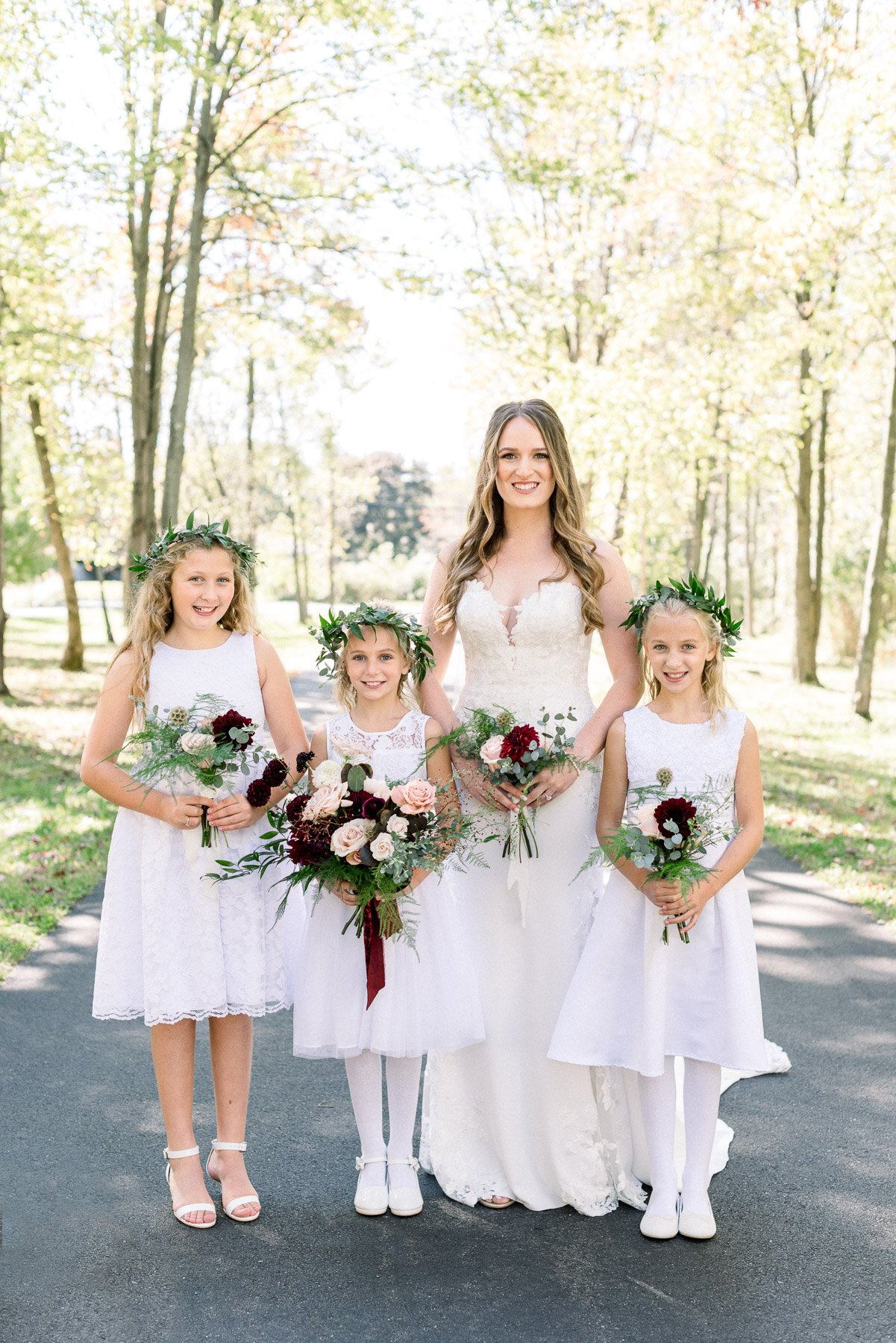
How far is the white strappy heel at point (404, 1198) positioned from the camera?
3.93 metres

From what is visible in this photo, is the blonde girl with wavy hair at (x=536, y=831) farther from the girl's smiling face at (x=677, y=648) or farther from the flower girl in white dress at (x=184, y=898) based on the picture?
the flower girl in white dress at (x=184, y=898)

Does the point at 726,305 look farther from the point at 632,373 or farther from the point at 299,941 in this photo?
the point at 299,941

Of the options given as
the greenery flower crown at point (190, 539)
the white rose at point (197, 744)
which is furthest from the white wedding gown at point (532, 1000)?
Result: the white rose at point (197, 744)

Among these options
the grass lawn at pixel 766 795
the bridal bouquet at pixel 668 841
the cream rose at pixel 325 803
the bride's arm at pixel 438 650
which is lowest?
the grass lawn at pixel 766 795

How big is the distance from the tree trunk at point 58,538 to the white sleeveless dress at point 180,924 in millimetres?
15228

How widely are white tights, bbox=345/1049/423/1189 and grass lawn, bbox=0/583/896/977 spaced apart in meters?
3.19

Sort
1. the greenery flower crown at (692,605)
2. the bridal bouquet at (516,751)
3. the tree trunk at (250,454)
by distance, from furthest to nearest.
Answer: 1. the tree trunk at (250,454)
2. the greenery flower crown at (692,605)
3. the bridal bouquet at (516,751)

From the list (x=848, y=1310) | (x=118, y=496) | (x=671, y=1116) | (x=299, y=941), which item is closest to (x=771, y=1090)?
(x=671, y=1116)

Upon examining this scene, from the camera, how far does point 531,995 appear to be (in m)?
4.21

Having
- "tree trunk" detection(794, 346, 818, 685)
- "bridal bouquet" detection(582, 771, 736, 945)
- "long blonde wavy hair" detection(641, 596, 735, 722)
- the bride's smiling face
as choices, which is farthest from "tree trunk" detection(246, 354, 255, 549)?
"bridal bouquet" detection(582, 771, 736, 945)

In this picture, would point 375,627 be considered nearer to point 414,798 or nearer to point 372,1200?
point 414,798

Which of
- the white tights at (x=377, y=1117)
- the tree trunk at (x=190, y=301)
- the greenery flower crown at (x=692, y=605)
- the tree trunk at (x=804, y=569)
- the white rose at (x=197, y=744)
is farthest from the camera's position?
the tree trunk at (x=804, y=569)

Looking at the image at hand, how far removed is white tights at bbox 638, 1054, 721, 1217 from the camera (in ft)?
12.6

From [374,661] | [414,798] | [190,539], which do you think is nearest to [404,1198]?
[414,798]
